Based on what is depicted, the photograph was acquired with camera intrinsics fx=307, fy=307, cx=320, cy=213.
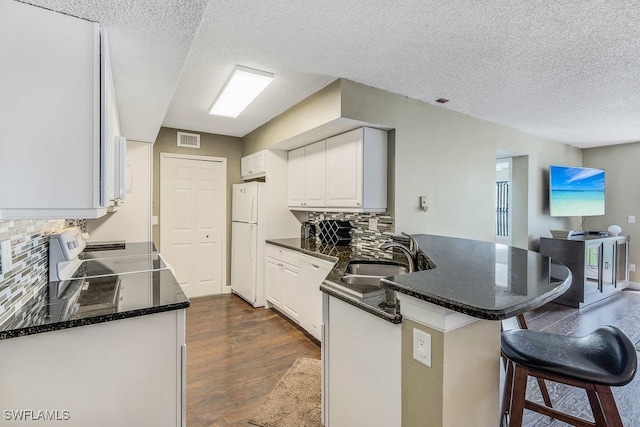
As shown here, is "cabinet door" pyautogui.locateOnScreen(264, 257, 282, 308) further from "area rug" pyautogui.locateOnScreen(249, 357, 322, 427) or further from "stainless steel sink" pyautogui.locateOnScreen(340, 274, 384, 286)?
"stainless steel sink" pyautogui.locateOnScreen(340, 274, 384, 286)

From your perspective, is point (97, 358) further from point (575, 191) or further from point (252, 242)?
point (575, 191)

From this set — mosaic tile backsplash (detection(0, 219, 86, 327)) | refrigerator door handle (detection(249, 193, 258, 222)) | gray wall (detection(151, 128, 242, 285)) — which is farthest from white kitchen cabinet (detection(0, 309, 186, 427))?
gray wall (detection(151, 128, 242, 285))

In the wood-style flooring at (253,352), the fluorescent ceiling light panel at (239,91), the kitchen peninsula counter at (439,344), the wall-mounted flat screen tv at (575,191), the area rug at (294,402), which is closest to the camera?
the kitchen peninsula counter at (439,344)

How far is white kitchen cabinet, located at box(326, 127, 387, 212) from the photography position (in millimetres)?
2854

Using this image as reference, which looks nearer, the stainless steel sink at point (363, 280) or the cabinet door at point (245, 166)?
the stainless steel sink at point (363, 280)

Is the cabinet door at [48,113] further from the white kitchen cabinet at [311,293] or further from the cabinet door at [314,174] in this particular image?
the cabinet door at [314,174]

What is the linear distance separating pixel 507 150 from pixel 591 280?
7.28 ft

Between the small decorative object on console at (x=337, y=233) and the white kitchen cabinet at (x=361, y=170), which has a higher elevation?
the white kitchen cabinet at (x=361, y=170)

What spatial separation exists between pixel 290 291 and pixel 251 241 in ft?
3.30

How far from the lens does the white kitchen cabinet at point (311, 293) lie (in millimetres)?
2926

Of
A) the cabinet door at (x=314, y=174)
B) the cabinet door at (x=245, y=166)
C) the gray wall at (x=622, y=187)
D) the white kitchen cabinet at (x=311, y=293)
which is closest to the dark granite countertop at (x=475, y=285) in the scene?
the white kitchen cabinet at (x=311, y=293)

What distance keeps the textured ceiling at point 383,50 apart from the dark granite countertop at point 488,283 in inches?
54.2

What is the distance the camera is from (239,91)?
2.85 meters

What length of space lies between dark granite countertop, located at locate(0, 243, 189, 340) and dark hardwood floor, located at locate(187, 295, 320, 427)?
3.09 ft
